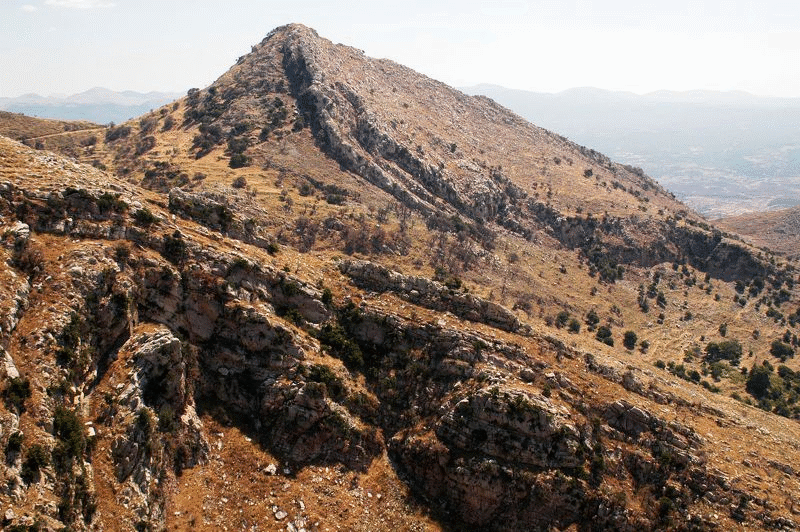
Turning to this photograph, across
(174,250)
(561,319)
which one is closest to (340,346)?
(174,250)

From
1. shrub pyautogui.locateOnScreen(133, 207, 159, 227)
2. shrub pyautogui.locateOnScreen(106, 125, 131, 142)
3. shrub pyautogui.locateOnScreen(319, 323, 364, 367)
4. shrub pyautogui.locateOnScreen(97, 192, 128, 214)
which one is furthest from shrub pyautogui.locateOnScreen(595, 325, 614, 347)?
shrub pyautogui.locateOnScreen(106, 125, 131, 142)

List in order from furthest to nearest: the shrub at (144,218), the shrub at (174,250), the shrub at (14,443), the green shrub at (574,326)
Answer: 1. the green shrub at (574,326)
2. the shrub at (174,250)
3. the shrub at (144,218)
4. the shrub at (14,443)

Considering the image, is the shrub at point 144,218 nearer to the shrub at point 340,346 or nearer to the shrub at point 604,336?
the shrub at point 340,346

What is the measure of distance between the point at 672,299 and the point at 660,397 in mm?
86770

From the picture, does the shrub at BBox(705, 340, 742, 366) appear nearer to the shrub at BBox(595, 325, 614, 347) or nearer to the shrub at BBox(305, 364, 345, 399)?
the shrub at BBox(595, 325, 614, 347)

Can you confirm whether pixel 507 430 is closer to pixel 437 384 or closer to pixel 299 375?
pixel 437 384

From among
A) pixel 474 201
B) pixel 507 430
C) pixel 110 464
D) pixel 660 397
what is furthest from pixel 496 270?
pixel 110 464

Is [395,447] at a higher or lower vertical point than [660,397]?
lower

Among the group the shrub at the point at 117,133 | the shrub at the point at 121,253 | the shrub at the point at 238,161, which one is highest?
the shrub at the point at 117,133

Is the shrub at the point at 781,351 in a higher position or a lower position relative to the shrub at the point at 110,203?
lower

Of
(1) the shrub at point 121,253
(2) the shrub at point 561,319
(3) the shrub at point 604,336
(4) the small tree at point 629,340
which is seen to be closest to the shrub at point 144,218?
(1) the shrub at point 121,253

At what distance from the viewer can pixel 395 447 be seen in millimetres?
44438

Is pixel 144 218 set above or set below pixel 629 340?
above

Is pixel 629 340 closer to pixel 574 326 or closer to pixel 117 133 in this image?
pixel 574 326
